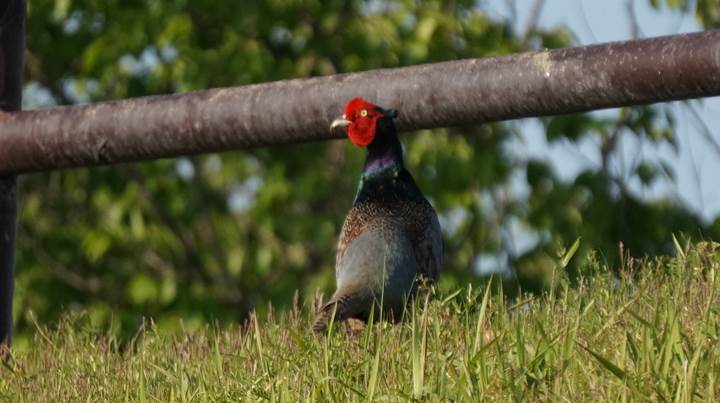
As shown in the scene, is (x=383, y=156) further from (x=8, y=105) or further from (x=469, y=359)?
(x=469, y=359)

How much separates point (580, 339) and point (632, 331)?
13 centimetres

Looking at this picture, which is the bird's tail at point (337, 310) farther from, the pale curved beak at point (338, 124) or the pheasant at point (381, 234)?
the pale curved beak at point (338, 124)

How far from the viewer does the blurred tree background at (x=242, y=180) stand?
32.8 ft

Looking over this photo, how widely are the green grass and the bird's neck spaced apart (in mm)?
1239

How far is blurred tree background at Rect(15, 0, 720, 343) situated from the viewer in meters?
10.0

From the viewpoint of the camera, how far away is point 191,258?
36.7ft

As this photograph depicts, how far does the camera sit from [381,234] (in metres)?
5.12

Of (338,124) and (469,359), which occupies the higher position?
(338,124)

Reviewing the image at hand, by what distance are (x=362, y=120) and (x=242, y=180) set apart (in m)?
5.94

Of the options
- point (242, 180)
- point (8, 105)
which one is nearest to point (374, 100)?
point (8, 105)

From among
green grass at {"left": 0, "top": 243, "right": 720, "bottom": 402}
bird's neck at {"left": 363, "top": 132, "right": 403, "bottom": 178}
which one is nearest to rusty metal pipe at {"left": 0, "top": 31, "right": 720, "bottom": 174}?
green grass at {"left": 0, "top": 243, "right": 720, "bottom": 402}

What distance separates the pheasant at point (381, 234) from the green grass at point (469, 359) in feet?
1.60

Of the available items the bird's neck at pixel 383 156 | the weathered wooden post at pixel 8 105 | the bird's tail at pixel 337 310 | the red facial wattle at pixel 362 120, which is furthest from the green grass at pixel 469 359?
the bird's neck at pixel 383 156

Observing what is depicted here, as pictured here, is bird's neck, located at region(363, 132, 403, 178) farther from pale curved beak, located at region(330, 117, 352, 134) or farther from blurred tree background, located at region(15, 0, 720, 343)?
blurred tree background, located at region(15, 0, 720, 343)
